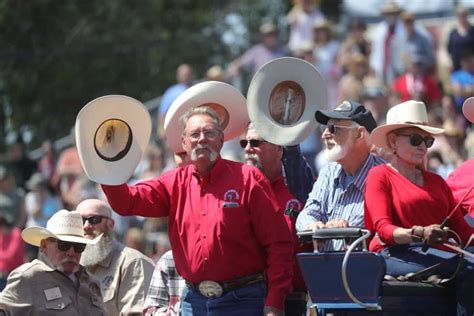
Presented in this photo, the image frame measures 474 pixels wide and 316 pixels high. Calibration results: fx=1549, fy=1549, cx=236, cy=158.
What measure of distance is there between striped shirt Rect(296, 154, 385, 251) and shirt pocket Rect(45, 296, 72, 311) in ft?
5.64

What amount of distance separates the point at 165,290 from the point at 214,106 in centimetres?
129

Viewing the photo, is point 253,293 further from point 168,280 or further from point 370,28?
point 370,28

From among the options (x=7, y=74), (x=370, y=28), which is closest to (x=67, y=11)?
(x=7, y=74)

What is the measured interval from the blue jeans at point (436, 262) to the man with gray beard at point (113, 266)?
8.31 ft

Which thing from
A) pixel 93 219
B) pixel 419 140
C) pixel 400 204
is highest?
pixel 419 140

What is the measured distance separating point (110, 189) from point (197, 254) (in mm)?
670

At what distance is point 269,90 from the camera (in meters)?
10.3

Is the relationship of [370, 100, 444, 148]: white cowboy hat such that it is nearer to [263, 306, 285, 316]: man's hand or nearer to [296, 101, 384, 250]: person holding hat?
[296, 101, 384, 250]: person holding hat

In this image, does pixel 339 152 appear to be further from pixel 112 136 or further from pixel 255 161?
pixel 112 136

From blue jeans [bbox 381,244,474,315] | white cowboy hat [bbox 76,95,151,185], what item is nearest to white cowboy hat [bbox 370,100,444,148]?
blue jeans [bbox 381,244,474,315]

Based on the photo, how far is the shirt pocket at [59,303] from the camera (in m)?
10.3

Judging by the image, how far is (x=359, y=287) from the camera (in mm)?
8766

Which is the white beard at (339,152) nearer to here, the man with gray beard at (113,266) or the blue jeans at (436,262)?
the blue jeans at (436,262)

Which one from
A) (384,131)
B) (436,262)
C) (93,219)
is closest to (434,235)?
(436,262)
